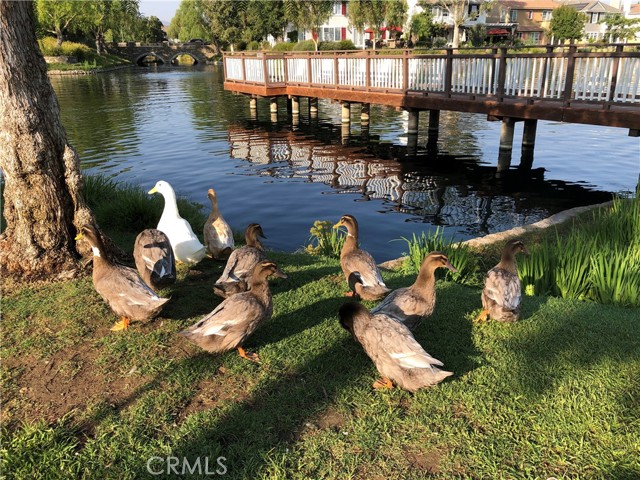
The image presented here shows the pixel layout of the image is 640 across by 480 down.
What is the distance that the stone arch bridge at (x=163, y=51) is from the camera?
3238 inches

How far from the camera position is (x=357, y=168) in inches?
648

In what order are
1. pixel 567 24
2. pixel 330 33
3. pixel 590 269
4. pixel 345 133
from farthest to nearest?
pixel 330 33
pixel 567 24
pixel 345 133
pixel 590 269

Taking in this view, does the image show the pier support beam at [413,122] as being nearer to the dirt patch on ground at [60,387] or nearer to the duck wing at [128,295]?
the duck wing at [128,295]

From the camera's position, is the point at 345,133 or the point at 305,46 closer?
the point at 345,133

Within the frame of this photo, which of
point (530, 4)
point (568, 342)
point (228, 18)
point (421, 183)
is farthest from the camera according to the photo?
point (530, 4)

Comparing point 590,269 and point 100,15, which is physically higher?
point 100,15

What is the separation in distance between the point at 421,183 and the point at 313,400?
1164 centimetres

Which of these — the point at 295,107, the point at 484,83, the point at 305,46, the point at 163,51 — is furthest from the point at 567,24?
the point at 163,51

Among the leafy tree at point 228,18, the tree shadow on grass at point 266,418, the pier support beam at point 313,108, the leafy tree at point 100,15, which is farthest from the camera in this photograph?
the leafy tree at point 228,18

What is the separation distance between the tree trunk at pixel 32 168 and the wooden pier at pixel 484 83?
1204 centimetres

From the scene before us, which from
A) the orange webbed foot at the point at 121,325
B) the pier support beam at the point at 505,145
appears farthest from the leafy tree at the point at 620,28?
the orange webbed foot at the point at 121,325

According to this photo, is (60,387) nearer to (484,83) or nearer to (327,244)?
(327,244)

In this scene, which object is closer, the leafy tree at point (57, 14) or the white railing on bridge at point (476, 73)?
the white railing on bridge at point (476, 73)

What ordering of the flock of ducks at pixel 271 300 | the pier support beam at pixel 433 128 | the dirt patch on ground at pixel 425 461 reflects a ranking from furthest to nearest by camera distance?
the pier support beam at pixel 433 128 < the flock of ducks at pixel 271 300 < the dirt patch on ground at pixel 425 461
